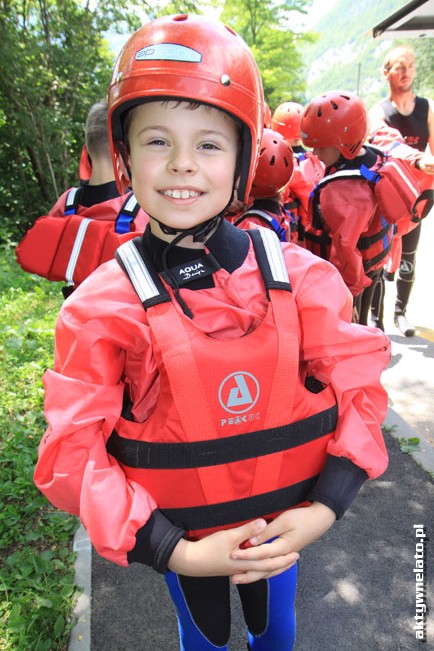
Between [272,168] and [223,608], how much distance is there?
2.63 metres

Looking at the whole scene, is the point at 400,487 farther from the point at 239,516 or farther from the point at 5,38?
the point at 5,38

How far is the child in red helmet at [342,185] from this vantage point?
11.6 ft

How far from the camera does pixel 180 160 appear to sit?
1292 mm

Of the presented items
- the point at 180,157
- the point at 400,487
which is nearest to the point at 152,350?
the point at 180,157

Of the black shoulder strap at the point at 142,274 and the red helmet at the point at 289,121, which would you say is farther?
the red helmet at the point at 289,121

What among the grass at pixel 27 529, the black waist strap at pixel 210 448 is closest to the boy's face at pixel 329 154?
the black waist strap at pixel 210 448

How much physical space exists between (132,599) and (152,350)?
1.99 meters

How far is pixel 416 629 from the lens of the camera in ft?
8.07

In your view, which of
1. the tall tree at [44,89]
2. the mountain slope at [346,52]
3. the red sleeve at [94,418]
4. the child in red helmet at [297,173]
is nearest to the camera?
the red sleeve at [94,418]

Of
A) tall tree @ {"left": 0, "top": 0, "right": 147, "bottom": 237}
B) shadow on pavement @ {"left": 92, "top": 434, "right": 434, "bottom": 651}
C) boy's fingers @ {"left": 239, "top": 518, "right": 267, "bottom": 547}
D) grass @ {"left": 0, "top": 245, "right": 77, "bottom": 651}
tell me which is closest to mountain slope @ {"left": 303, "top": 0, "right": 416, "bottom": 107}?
tall tree @ {"left": 0, "top": 0, "right": 147, "bottom": 237}

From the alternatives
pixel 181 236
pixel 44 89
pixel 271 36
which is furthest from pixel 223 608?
pixel 271 36

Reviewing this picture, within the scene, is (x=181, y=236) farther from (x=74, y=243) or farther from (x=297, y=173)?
(x=297, y=173)

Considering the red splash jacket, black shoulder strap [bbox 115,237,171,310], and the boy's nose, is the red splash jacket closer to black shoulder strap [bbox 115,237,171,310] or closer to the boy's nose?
black shoulder strap [bbox 115,237,171,310]

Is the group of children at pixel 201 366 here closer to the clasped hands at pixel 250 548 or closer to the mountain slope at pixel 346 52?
the clasped hands at pixel 250 548
